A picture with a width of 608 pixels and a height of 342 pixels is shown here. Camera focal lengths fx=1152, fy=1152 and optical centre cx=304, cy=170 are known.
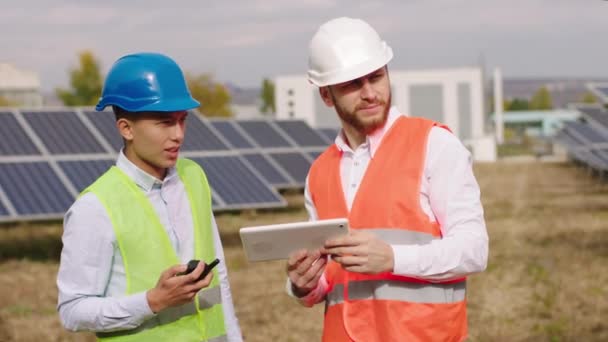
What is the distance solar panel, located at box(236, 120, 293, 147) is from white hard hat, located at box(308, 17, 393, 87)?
49.2 feet

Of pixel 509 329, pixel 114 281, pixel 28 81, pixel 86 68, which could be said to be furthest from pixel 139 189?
pixel 28 81

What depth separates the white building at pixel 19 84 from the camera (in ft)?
401

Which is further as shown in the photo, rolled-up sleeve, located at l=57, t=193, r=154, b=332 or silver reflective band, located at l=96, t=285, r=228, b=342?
silver reflective band, located at l=96, t=285, r=228, b=342

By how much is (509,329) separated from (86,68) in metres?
70.6

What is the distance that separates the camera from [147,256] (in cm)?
353

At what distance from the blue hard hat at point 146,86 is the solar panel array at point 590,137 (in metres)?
21.3

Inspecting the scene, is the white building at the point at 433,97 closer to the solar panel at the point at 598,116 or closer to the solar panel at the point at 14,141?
the solar panel at the point at 598,116

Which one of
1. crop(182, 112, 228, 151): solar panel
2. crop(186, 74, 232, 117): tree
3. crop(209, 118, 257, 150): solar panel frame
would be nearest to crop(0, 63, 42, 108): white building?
crop(186, 74, 232, 117): tree

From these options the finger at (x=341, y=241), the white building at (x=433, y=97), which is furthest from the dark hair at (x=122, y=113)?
the white building at (x=433, y=97)

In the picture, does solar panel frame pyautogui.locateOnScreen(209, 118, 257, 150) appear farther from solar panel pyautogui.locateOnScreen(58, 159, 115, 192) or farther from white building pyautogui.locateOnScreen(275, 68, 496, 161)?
white building pyautogui.locateOnScreen(275, 68, 496, 161)

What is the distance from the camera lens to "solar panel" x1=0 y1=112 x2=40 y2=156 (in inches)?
522

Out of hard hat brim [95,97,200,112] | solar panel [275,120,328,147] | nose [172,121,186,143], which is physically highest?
hard hat brim [95,97,200,112]

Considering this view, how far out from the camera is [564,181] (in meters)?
28.3

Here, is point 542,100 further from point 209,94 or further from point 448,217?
point 448,217
